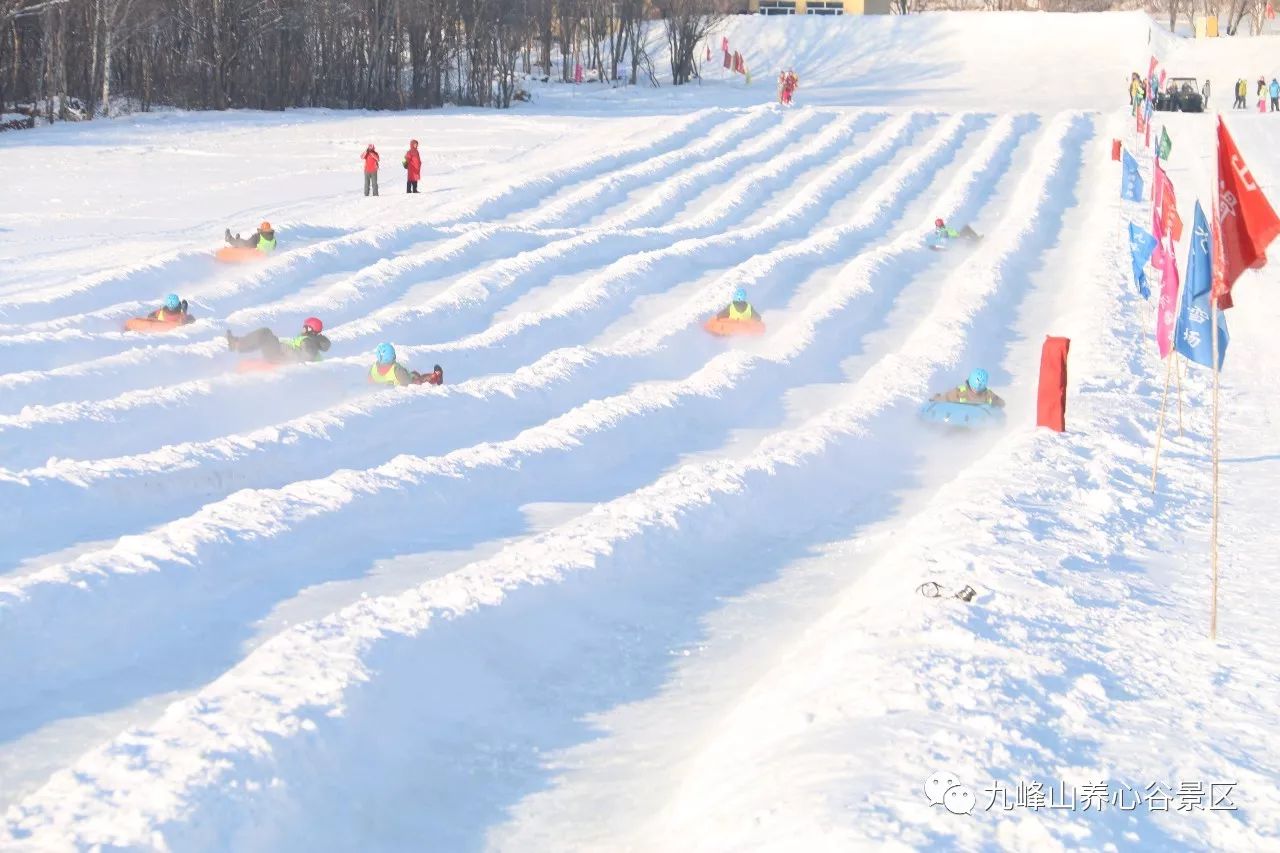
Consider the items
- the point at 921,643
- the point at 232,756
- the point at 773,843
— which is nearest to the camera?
the point at 773,843

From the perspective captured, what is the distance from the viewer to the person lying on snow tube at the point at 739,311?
20375mm

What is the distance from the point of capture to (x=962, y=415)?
15.9m

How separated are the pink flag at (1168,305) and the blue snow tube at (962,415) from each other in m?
1.97

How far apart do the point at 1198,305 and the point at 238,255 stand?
1440cm

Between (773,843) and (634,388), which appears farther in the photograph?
(634,388)

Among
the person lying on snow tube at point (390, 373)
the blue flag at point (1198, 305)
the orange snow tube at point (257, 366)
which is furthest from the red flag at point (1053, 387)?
the orange snow tube at point (257, 366)

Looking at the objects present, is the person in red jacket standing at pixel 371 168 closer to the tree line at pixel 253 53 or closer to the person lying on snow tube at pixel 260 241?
the person lying on snow tube at pixel 260 241

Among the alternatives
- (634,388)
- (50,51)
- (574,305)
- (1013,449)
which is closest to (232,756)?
(1013,449)

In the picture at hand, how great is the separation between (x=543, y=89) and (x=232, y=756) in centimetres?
4737

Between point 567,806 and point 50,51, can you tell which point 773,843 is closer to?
point 567,806

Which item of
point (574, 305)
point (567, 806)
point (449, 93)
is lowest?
point (567, 806)

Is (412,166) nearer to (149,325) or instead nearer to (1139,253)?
(149,325)

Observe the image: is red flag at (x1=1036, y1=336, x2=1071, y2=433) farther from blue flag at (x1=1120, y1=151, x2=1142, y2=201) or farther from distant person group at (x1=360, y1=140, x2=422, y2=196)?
distant person group at (x1=360, y1=140, x2=422, y2=196)

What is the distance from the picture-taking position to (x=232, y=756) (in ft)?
24.3
